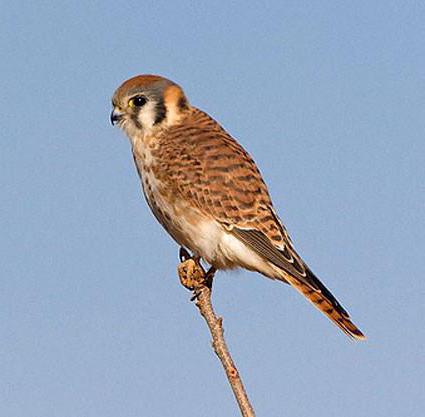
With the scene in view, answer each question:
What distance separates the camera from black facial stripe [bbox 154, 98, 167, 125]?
5.07 meters

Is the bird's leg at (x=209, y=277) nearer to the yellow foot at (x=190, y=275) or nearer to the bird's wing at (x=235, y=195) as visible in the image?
the yellow foot at (x=190, y=275)

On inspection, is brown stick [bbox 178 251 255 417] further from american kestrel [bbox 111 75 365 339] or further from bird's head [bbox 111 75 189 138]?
bird's head [bbox 111 75 189 138]

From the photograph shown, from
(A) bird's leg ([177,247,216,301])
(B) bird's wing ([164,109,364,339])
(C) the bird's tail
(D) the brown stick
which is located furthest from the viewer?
(B) bird's wing ([164,109,364,339])

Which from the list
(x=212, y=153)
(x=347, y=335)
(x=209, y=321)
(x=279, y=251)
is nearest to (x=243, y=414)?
(x=209, y=321)

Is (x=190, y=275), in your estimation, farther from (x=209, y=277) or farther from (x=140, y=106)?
(x=140, y=106)

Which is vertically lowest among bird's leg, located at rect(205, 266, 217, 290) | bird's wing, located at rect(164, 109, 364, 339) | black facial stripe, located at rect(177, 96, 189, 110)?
bird's leg, located at rect(205, 266, 217, 290)

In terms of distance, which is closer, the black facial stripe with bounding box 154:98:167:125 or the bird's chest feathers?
the bird's chest feathers

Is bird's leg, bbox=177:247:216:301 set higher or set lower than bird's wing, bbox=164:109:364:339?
lower

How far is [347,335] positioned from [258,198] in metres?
0.86

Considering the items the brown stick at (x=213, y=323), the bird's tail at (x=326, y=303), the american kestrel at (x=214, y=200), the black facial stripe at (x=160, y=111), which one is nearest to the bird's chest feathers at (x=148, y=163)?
the american kestrel at (x=214, y=200)

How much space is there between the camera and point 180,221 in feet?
15.2

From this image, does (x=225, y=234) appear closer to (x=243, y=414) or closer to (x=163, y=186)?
(x=163, y=186)

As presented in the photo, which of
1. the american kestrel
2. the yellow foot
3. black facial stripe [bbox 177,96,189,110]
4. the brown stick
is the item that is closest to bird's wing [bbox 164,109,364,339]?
the american kestrel

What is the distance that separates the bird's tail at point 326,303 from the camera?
419 cm
